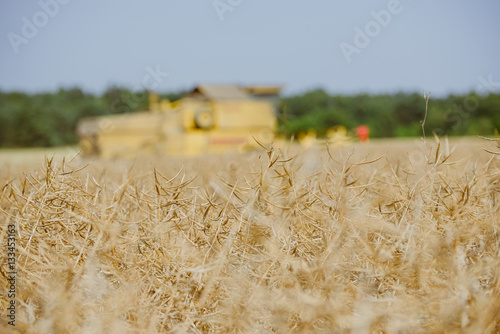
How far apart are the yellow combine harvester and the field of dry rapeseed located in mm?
6868

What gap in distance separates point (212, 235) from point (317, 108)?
43.3 meters

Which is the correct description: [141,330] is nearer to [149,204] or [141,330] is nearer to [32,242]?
[149,204]

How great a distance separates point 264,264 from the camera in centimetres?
106

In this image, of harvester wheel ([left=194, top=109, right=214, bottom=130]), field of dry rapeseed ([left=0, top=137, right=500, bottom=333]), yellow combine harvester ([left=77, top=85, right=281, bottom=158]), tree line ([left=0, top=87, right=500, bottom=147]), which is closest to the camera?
field of dry rapeseed ([left=0, top=137, right=500, bottom=333])

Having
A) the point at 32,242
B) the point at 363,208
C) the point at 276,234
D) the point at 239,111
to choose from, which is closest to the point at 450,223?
the point at 363,208

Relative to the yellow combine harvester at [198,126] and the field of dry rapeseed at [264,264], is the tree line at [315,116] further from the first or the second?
the field of dry rapeseed at [264,264]

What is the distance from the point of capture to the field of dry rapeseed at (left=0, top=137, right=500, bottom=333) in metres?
0.89

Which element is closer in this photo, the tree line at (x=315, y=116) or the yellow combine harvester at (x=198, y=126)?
the yellow combine harvester at (x=198, y=126)

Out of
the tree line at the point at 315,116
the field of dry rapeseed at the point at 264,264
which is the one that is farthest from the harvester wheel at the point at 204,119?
the tree line at the point at 315,116

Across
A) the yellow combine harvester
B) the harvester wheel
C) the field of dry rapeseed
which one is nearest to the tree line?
the yellow combine harvester

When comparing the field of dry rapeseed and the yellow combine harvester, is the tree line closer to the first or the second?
the yellow combine harvester

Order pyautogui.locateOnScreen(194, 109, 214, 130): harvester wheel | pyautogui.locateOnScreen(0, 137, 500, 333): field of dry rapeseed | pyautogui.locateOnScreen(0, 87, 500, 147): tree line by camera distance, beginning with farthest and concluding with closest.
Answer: pyautogui.locateOnScreen(0, 87, 500, 147): tree line, pyautogui.locateOnScreen(194, 109, 214, 130): harvester wheel, pyautogui.locateOnScreen(0, 137, 500, 333): field of dry rapeseed

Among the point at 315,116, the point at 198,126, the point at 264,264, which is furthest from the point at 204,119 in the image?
the point at 315,116

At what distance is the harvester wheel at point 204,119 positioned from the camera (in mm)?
8359
